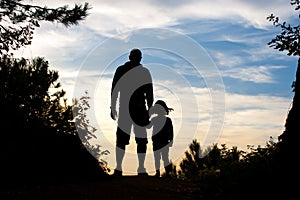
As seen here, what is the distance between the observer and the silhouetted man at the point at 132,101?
10789 mm

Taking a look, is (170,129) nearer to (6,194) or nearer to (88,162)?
(88,162)

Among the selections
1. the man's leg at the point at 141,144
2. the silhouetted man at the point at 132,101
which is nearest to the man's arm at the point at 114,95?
the silhouetted man at the point at 132,101

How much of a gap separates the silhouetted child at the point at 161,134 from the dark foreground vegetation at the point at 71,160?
1.37 m

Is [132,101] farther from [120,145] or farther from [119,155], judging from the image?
[119,155]

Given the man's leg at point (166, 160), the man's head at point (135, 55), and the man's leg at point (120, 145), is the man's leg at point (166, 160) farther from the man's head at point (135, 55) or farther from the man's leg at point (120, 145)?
the man's head at point (135, 55)

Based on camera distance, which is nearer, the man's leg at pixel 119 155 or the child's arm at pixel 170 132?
the man's leg at pixel 119 155

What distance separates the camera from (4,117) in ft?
36.7

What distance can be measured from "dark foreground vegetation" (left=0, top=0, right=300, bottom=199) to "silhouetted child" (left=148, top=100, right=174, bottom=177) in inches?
54.1

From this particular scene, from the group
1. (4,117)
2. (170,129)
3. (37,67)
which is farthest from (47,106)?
(170,129)

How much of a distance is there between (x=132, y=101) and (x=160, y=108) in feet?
4.75

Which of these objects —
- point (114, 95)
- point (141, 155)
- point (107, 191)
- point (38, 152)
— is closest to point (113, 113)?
point (114, 95)

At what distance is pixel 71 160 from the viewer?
32.4 ft

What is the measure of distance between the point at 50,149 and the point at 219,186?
428cm

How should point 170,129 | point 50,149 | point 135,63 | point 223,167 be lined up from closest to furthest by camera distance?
point 223,167
point 50,149
point 135,63
point 170,129
